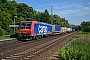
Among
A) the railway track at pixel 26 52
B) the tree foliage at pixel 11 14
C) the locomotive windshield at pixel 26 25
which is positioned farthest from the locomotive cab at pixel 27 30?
the tree foliage at pixel 11 14

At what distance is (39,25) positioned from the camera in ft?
123

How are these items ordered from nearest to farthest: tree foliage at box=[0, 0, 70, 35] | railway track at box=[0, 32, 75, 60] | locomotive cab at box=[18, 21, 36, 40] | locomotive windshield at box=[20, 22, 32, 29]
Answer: railway track at box=[0, 32, 75, 60] → locomotive cab at box=[18, 21, 36, 40] → locomotive windshield at box=[20, 22, 32, 29] → tree foliage at box=[0, 0, 70, 35]

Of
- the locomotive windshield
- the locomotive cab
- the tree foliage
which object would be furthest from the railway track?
the tree foliage

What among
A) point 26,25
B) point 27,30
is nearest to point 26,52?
point 27,30

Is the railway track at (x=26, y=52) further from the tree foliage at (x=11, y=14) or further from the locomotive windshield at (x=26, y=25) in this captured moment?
the tree foliage at (x=11, y=14)

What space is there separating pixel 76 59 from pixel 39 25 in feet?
85.1

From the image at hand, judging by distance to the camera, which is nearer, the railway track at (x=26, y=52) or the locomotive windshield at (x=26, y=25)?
the railway track at (x=26, y=52)

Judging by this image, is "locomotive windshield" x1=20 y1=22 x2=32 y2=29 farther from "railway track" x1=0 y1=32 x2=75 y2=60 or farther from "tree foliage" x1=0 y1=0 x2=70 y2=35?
"tree foliage" x1=0 y1=0 x2=70 y2=35

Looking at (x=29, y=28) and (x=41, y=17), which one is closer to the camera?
(x=29, y=28)

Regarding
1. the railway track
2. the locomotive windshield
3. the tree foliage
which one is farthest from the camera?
the tree foliage

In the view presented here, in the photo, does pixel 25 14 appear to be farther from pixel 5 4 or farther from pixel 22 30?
pixel 22 30

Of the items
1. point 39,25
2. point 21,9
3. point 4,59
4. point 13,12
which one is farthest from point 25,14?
point 4,59

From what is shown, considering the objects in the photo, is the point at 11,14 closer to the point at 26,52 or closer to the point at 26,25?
the point at 26,25

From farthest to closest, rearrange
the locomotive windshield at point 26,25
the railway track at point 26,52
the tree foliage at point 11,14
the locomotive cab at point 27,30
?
the tree foliage at point 11,14
the locomotive windshield at point 26,25
the locomotive cab at point 27,30
the railway track at point 26,52
